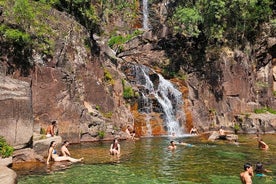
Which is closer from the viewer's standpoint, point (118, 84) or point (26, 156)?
point (26, 156)

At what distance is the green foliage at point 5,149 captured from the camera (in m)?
15.6

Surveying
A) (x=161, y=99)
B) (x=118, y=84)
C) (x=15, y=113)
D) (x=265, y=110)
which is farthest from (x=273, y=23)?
(x=15, y=113)

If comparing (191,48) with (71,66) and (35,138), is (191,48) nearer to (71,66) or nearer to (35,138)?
(71,66)

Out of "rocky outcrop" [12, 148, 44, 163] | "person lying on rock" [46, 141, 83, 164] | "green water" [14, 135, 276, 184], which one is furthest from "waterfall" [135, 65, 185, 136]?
"rocky outcrop" [12, 148, 44, 163]

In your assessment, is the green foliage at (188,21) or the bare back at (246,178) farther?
the green foliage at (188,21)

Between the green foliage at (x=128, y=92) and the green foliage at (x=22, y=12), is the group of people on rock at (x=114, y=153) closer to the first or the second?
the green foliage at (x=22, y=12)

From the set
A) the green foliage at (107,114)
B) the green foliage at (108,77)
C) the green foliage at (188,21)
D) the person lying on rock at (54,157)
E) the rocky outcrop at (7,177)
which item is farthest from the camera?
the green foliage at (188,21)

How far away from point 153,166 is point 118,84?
16771 mm

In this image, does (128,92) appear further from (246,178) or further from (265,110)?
(246,178)

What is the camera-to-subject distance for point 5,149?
15805 mm

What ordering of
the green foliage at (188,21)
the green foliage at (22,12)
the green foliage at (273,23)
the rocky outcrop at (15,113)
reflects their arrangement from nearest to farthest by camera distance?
the rocky outcrop at (15,113) → the green foliage at (22,12) → the green foliage at (188,21) → the green foliage at (273,23)

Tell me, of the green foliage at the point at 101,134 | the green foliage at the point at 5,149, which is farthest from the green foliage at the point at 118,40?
the green foliage at the point at 5,149

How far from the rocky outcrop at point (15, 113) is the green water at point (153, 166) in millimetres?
1723

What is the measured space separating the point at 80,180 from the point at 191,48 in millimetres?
33296
